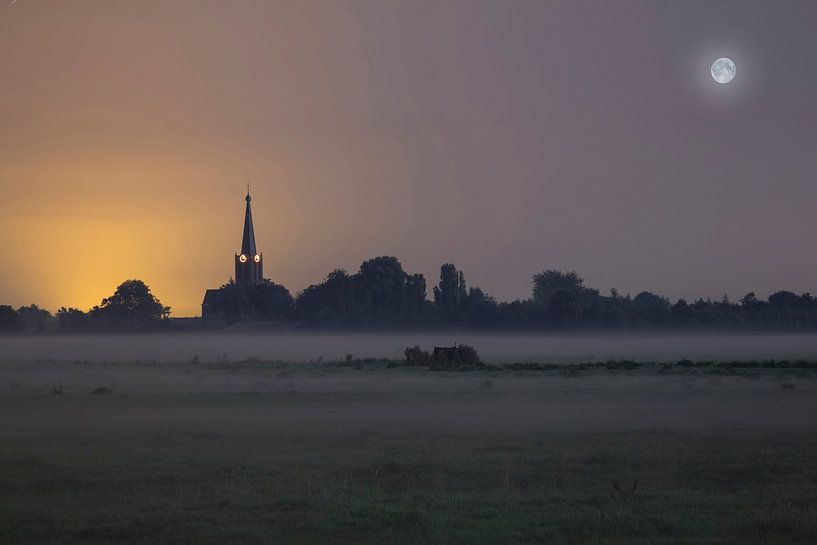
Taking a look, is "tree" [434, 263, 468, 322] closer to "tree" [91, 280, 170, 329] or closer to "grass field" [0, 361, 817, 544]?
"tree" [91, 280, 170, 329]

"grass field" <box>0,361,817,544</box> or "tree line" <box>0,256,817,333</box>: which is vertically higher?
"tree line" <box>0,256,817,333</box>

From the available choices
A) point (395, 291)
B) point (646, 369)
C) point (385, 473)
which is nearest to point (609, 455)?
point (385, 473)

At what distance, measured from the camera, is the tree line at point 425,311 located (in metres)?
156

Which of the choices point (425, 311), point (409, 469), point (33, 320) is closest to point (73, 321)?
point (33, 320)

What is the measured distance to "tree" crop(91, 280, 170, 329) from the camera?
577 ft

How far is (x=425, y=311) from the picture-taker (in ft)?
558

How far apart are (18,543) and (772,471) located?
43.3 feet

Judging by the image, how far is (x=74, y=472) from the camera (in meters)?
18.8

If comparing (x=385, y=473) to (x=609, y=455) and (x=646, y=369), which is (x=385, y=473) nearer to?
(x=609, y=455)

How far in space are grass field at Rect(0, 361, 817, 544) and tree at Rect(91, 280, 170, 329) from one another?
14131cm

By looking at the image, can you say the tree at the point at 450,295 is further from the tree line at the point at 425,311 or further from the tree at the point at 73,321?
the tree at the point at 73,321

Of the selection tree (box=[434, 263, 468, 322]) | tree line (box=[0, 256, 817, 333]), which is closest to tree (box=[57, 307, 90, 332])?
tree line (box=[0, 256, 817, 333])

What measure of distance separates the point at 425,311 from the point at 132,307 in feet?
174

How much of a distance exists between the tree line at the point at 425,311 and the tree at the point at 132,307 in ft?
0.59
